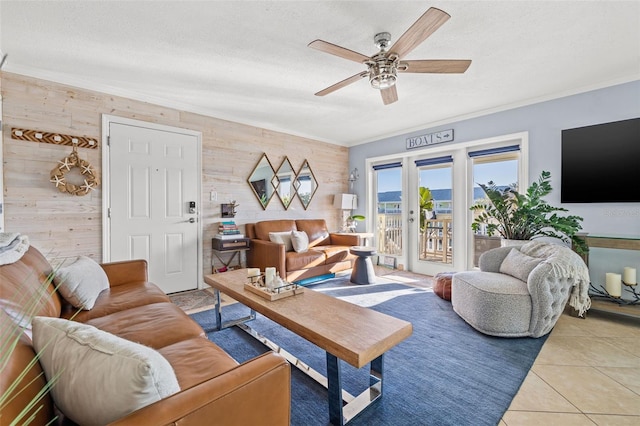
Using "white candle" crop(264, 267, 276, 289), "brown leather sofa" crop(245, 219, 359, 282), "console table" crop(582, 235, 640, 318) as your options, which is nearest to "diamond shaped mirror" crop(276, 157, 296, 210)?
"brown leather sofa" crop(245, 219, 359, 282)

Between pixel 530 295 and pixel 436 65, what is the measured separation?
1944 millimetres

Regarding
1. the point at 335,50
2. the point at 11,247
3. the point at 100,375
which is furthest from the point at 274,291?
the point at 335,50

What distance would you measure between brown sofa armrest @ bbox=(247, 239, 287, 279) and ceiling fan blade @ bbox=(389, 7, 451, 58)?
2458mm

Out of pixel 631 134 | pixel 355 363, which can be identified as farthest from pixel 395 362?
pixel 631 134

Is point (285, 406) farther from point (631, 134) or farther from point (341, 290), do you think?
point (631, 134)

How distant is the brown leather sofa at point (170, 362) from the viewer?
706 mm

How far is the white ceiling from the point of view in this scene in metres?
1.87

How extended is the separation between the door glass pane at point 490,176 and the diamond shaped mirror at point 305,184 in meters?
2.53

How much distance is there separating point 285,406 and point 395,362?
50.4 inches

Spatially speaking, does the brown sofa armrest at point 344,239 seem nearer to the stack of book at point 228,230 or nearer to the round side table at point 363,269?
the round side table at point 363,269

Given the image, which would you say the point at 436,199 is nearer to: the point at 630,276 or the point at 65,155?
the point at 630,276

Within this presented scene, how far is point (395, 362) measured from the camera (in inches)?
77.3

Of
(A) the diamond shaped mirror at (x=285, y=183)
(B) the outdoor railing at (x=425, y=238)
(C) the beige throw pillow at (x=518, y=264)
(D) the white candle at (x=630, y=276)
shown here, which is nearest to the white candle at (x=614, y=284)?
(D) the white candle at (x=630, y=276)

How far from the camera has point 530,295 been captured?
7.43 ft
